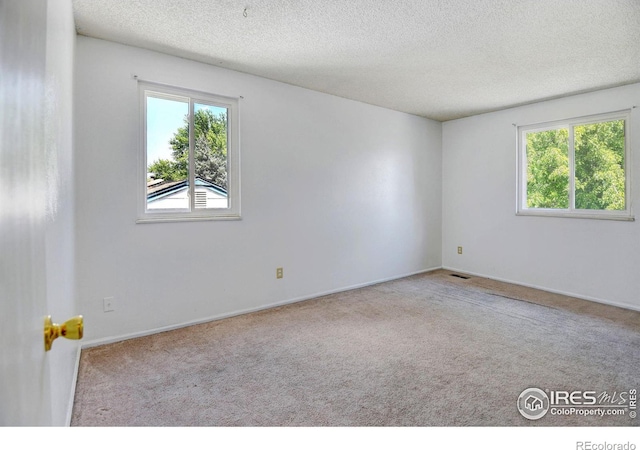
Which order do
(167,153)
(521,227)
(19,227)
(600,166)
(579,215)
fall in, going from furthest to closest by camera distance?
(521,227), (579,215), (600,166), (167,153), (19,227)

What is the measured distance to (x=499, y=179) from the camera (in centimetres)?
486

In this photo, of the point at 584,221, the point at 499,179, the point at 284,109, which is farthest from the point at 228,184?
the point at 584,221

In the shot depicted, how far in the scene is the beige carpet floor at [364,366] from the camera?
186 centimetres

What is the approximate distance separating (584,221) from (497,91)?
1.82m

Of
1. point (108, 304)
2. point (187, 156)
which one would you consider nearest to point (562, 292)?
point (187, 156)

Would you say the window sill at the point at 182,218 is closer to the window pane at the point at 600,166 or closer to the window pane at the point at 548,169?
the window pane at the point at 548,169

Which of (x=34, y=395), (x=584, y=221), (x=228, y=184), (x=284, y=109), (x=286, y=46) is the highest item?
(x=286, y=46)

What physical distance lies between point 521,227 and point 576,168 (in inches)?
36.8

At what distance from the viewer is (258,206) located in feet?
11.8

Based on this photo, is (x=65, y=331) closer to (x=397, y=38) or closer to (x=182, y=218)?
(x=182, y=218)

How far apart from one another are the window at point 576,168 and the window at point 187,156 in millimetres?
3781
